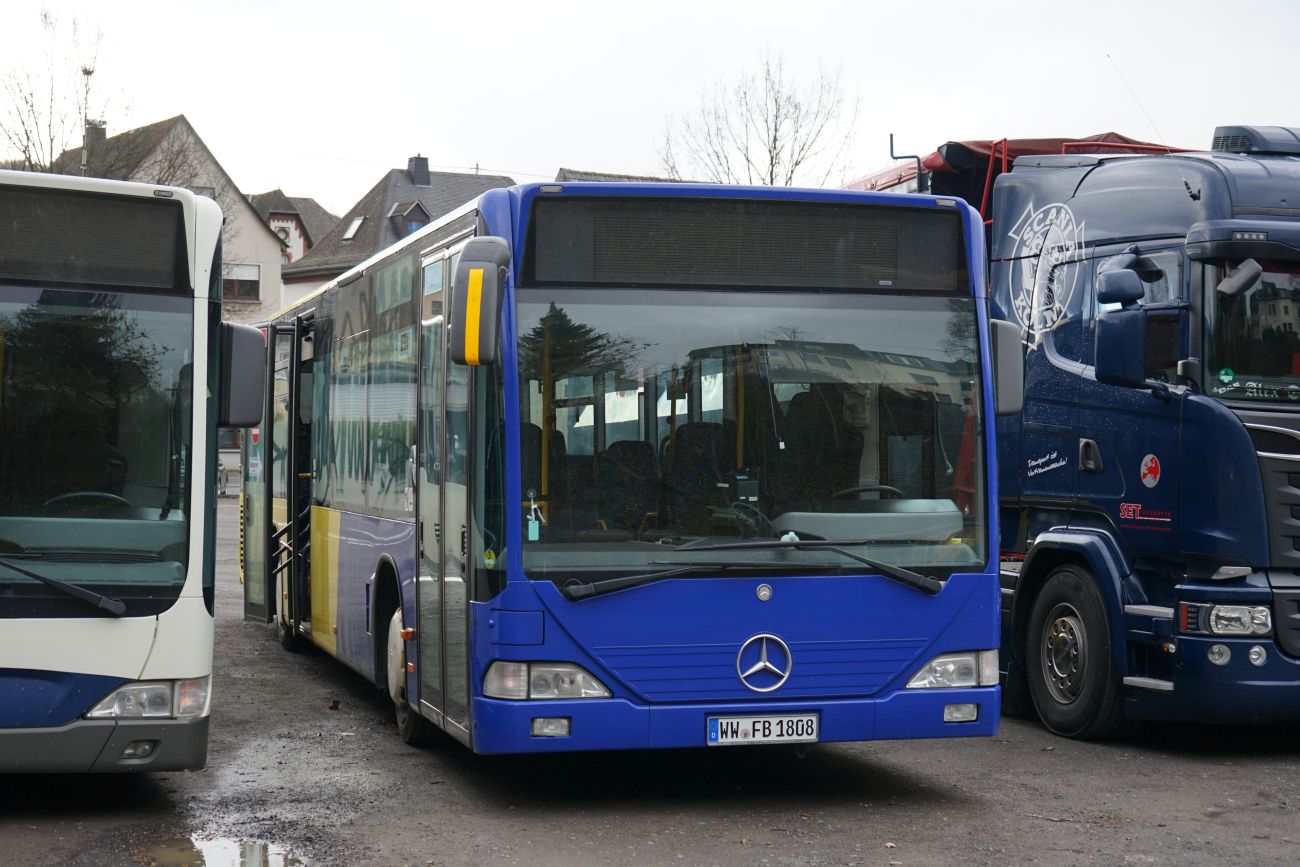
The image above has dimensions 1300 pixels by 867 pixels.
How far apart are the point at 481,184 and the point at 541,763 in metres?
73.5

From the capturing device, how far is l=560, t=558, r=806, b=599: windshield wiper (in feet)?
25.8

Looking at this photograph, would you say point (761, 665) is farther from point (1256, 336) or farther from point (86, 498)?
point (1256, 336)

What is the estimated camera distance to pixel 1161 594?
10031 millimetres

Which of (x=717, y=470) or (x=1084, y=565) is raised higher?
(x=717, y=470)

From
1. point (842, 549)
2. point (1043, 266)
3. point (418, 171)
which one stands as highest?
point (418, 171)

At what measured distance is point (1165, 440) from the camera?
9.90 meters

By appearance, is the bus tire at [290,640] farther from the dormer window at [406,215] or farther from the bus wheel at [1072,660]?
the dormer window at [406,215]

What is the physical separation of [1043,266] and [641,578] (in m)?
4.50

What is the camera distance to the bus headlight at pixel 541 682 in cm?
785

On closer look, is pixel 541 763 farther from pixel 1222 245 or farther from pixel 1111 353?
pixel 1222 245

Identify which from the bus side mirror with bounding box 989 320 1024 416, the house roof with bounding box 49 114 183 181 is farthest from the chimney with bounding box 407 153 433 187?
the bus side mirror with bounding box 989 320 1024 416

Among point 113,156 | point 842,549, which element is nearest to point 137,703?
point 842,549

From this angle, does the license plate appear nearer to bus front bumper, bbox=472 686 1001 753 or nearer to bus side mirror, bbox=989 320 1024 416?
bus front bumper, bbox=472 686 1001 753

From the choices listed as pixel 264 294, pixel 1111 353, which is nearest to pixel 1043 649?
pixel 1111 353
